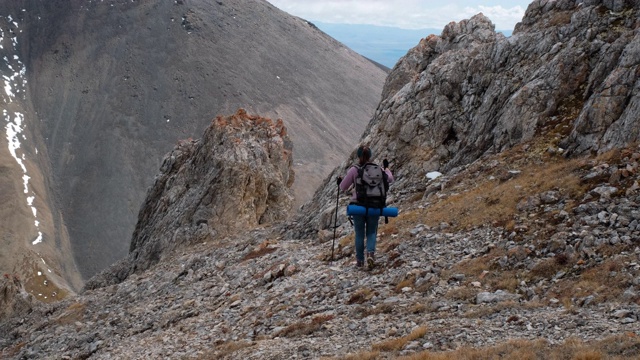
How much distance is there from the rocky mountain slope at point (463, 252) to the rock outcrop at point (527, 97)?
108 millimetres

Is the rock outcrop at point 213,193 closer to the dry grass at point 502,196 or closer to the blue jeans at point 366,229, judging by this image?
the dry grass at point 502,196

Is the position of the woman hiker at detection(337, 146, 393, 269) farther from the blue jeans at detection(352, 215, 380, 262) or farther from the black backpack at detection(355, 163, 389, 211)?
the black backpack at detection(355, 163, 389, 211)

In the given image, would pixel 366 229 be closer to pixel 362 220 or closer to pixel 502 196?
pixel 362 220

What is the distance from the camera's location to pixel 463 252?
68.1ft

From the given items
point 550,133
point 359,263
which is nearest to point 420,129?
point 550,133

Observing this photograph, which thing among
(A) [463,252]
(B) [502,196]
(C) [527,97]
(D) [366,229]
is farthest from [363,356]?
(C) [527,97]

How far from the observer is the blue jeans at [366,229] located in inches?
812

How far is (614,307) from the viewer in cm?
1388

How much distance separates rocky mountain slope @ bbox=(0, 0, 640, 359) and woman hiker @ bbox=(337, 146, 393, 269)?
831 mm

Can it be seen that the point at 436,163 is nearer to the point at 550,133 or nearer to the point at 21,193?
the point at 550,133

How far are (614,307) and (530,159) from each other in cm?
1570

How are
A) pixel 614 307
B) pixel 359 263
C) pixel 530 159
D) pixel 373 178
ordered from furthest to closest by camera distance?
pixel 530 159
pixel 359 263
pixel 373 178
pixel 614 307

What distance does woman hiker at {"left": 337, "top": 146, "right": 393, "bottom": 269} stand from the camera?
20062 mm

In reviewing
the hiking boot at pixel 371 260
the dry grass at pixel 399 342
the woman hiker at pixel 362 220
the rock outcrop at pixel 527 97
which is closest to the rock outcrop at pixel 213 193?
the rock outcrop at pixel 527 97
